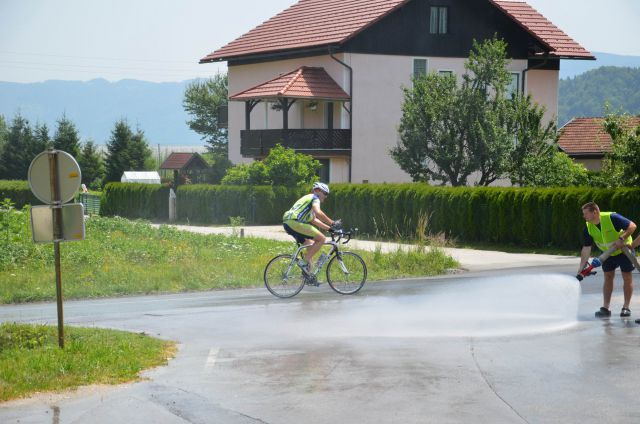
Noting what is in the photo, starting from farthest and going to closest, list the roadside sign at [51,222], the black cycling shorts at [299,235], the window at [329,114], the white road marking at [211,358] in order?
the window at [329,114], the black cycling shorts at [299,235], the roadside sign at [51,222], the white road marking at [211,358]

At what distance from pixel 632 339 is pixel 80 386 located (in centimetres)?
A: 673

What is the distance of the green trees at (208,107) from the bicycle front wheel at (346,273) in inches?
2684

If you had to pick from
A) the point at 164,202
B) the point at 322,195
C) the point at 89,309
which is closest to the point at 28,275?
the point at 89,309

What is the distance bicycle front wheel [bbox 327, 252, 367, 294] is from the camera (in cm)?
1784

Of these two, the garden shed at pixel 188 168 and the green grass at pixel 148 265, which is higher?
the garden shed at pixel 188 168

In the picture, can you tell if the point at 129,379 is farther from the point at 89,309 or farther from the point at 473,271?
the point at 473,271

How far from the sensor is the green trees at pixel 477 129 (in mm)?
36688

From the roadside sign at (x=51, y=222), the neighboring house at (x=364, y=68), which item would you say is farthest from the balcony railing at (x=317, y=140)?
the roadside sign at (x=51, y=222)

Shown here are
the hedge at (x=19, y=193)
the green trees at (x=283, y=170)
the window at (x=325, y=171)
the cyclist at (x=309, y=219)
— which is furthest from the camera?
the hedge at (x=19, y=193)

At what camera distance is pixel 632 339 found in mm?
12641

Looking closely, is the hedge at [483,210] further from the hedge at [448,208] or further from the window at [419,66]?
the window at [419,66]

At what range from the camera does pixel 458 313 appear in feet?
50.5

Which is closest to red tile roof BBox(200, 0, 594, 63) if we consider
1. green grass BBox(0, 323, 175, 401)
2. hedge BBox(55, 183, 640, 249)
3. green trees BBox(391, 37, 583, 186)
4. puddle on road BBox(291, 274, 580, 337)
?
green trees BBox(391, 37, 583, 186)

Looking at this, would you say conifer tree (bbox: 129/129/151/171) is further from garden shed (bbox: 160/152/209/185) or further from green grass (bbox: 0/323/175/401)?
green grass (bbox: 0/323/175/401)
